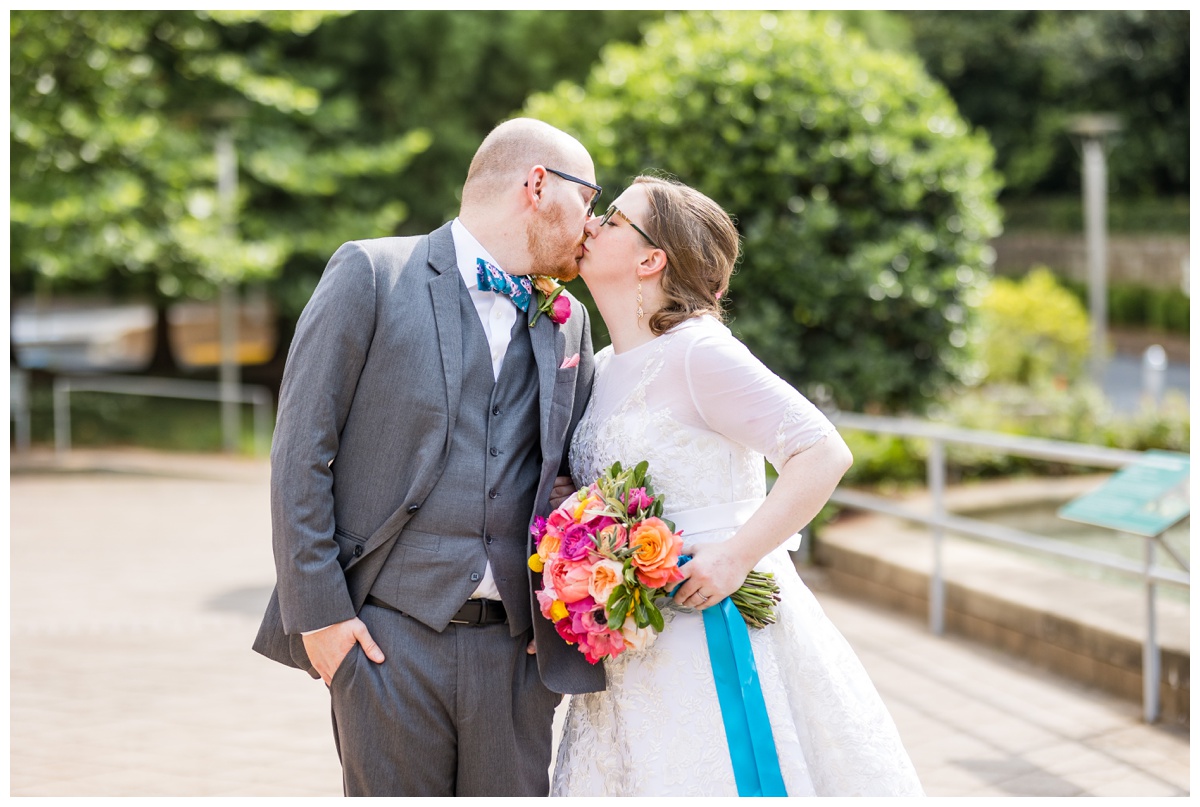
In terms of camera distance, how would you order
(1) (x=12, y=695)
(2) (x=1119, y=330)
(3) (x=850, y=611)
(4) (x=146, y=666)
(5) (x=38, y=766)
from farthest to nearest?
(2) (x=1119, y=330) < (3) (x=850, y=611) < (4) (x=146, y=666) < (1) (x=12, y=695) < (5) (x=38, y=766)

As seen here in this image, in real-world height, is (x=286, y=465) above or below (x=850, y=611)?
above

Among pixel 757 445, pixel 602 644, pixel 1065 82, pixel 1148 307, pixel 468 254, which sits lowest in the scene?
pixel 602 644

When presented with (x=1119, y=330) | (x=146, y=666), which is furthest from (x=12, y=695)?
(x=1119, y=330)

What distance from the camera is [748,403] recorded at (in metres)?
2.57

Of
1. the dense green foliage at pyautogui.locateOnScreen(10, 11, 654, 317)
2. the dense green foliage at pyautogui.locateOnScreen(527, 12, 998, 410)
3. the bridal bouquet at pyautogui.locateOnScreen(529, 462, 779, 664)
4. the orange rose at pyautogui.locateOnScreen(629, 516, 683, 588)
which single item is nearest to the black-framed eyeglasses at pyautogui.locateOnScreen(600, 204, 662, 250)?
the bridal bouquet at pyautogui.locateOnScreen(529, 462, 779, 664)

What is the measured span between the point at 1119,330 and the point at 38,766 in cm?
2622

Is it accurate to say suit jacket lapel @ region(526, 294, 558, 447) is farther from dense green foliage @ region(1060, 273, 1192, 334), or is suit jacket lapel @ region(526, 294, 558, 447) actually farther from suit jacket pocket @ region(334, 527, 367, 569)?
dense green foliage @ region(1060, 273, 1192, 334)

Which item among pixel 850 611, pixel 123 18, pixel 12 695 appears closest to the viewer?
pixel 12 695

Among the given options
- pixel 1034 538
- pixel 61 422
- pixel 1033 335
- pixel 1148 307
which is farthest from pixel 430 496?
pixel 1148 307

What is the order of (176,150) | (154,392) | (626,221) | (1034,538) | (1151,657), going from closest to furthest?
1. (626,221)
2. (1151,657)
3. (1034,538)
4. (176,150)
5. (154,392)

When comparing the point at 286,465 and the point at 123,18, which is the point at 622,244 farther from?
the point at 123,18

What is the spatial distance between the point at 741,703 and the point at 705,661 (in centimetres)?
12

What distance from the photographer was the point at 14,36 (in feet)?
33.2

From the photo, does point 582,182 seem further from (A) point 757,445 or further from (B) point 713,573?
(B) point 713,573
